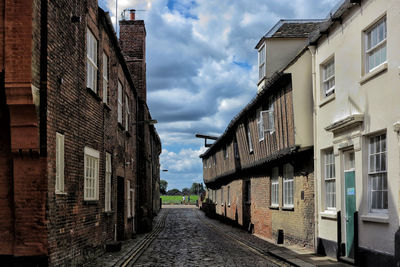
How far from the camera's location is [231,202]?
→ 107 feet

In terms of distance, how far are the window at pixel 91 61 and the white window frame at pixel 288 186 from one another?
25.9 ft

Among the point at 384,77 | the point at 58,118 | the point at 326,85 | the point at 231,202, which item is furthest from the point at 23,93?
the point at 231,202

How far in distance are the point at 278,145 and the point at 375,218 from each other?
7.81 m

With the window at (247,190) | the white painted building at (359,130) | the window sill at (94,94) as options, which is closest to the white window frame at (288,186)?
the white painted building at (359,130)

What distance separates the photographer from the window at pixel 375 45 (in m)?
10.7

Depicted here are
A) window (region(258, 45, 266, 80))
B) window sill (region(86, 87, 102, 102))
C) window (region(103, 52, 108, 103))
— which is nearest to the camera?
window sill (region(86, 87, 102, 102))

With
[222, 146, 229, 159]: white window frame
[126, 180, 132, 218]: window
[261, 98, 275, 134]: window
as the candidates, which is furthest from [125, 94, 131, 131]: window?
[222, 146, 229, 159]: white window frame

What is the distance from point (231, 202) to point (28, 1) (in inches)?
988

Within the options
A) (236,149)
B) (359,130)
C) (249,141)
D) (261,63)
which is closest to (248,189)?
(236,149)

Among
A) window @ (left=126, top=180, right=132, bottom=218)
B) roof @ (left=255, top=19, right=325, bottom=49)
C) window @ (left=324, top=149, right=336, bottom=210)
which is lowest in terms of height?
window @ (left=126, top=180, right=132, bottom=218)

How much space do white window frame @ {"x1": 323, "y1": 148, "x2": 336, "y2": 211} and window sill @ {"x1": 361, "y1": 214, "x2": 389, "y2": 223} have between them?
2513 mm

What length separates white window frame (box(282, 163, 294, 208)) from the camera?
17922mm

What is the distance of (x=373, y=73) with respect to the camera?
35.4 feet

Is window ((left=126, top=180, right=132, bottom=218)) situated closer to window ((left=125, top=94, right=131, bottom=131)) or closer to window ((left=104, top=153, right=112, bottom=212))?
window ((left=125, top=94, right=131, bottom=131))
